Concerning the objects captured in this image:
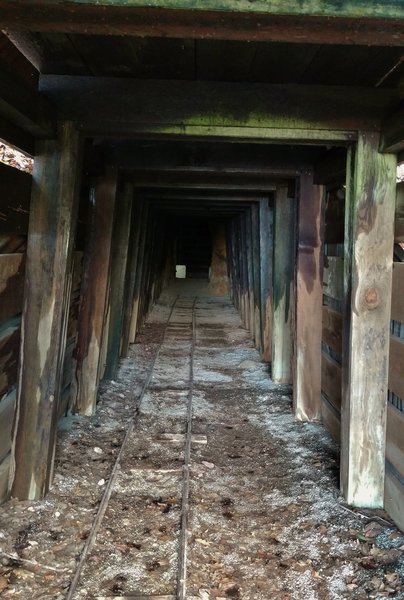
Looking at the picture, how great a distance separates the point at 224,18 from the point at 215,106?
1.47 meters

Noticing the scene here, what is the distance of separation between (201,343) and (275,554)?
7152 mm

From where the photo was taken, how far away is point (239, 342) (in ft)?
34.2

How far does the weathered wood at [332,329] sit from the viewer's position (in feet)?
15.7

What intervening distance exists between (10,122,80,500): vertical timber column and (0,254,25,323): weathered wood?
4 centimetres

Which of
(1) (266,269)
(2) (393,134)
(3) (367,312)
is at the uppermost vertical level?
(2) (393,134)

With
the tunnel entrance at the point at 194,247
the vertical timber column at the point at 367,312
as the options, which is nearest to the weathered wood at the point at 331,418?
the vertical timber column at the point at 367,312

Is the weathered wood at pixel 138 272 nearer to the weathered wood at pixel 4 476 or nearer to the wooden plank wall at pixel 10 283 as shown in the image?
the wooden plank wall at pixel 10 283

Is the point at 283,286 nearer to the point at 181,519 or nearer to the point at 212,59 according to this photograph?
the point at 181,519

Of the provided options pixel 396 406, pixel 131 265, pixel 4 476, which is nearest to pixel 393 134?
pixel 396 406

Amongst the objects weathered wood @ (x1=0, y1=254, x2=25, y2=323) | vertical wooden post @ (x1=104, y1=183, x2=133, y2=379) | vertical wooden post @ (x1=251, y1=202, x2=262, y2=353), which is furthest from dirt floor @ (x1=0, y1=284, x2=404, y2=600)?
vertical wooden post @ (x1=251, y1=202, x2=262, y2=353)

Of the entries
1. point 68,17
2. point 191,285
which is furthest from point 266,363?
point 191,285

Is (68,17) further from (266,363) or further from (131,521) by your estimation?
(266,363)

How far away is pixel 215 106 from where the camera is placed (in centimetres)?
321

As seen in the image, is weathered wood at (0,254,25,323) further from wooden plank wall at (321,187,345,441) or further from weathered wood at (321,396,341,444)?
weathered wood at (321,396,341,444)
